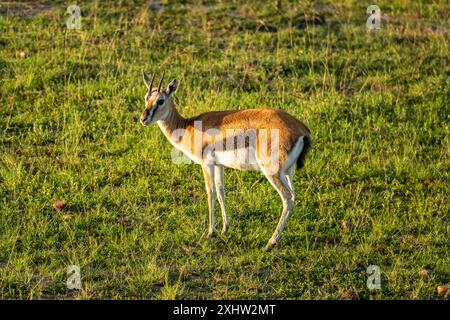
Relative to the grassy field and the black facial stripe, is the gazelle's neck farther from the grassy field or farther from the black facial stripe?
the grassy field

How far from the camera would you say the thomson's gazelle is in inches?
321

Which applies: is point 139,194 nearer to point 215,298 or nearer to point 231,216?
point 231,216

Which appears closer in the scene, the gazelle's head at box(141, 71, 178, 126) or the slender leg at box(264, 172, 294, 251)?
the slender leg at box(264, 172, 294, 251)

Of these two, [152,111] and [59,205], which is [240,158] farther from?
[59,205]

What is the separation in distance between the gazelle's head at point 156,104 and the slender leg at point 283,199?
1105mm

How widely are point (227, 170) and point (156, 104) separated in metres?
1.57

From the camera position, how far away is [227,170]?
9.90 metres

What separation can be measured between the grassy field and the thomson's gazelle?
0.47 metres

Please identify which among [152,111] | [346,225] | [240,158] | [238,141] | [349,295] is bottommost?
[349,295]

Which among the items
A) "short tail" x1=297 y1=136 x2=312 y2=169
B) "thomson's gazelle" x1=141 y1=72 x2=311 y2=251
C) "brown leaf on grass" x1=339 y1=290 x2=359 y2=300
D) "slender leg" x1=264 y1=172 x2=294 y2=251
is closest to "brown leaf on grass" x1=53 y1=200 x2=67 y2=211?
"thomson's gazelle" x1=141 y1=72 x2=311 y2=251

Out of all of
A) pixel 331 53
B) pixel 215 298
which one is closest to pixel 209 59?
pixel 331 53

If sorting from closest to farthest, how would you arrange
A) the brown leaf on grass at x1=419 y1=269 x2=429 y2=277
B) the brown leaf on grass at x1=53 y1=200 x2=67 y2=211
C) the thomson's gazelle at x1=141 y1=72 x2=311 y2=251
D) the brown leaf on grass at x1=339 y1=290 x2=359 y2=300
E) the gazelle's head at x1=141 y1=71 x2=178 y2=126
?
1. the brown leaf on grass at x1=339 y1=290 x2=359 y2=300
2. the brown leaf on grass at x1=419 y1=269 x2=429 y2=277
3. the thomson's gazelle at x1=141 y1=72 x2=311 y2=251
4. the gazelle's head at x1=141 y1=71 x2=178 y2=126
5. the brown leaf on grass at x1=53 y1=200 x2=67 y2=211

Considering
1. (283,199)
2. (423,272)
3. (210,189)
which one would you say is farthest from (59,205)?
(423,272)

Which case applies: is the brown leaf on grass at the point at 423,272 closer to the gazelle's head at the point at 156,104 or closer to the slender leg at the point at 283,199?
the slender leg at the point at 283,199
